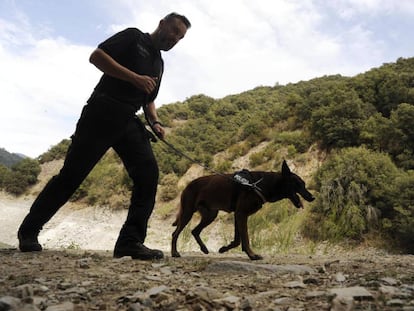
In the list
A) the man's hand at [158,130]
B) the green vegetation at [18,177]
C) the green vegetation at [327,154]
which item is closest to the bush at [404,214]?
the green vegetation at [327,154]

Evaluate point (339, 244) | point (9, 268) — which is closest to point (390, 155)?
point (339, 244)

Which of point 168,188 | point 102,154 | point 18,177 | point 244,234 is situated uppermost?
point 18,177

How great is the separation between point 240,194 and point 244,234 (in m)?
0.54

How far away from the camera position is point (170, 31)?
4.57m

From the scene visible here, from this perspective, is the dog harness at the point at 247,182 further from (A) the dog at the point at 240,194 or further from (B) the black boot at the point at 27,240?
(B) the black boot at the point at 27,240

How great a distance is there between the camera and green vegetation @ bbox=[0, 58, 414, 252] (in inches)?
579

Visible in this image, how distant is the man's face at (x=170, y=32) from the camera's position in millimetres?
4574

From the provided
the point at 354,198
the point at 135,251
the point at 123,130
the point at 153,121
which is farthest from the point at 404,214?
the point at 123,130

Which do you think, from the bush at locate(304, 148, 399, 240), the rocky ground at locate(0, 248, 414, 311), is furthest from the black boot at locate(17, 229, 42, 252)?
the bush at locate(304, 148, 399, 240)

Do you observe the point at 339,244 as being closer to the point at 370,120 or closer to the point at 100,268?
the point at 370,120

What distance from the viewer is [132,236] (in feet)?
14.8

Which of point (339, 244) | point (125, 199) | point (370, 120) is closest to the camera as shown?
point (339, 244)

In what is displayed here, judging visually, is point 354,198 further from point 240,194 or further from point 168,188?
point 168,188

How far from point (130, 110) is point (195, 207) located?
2124mm
